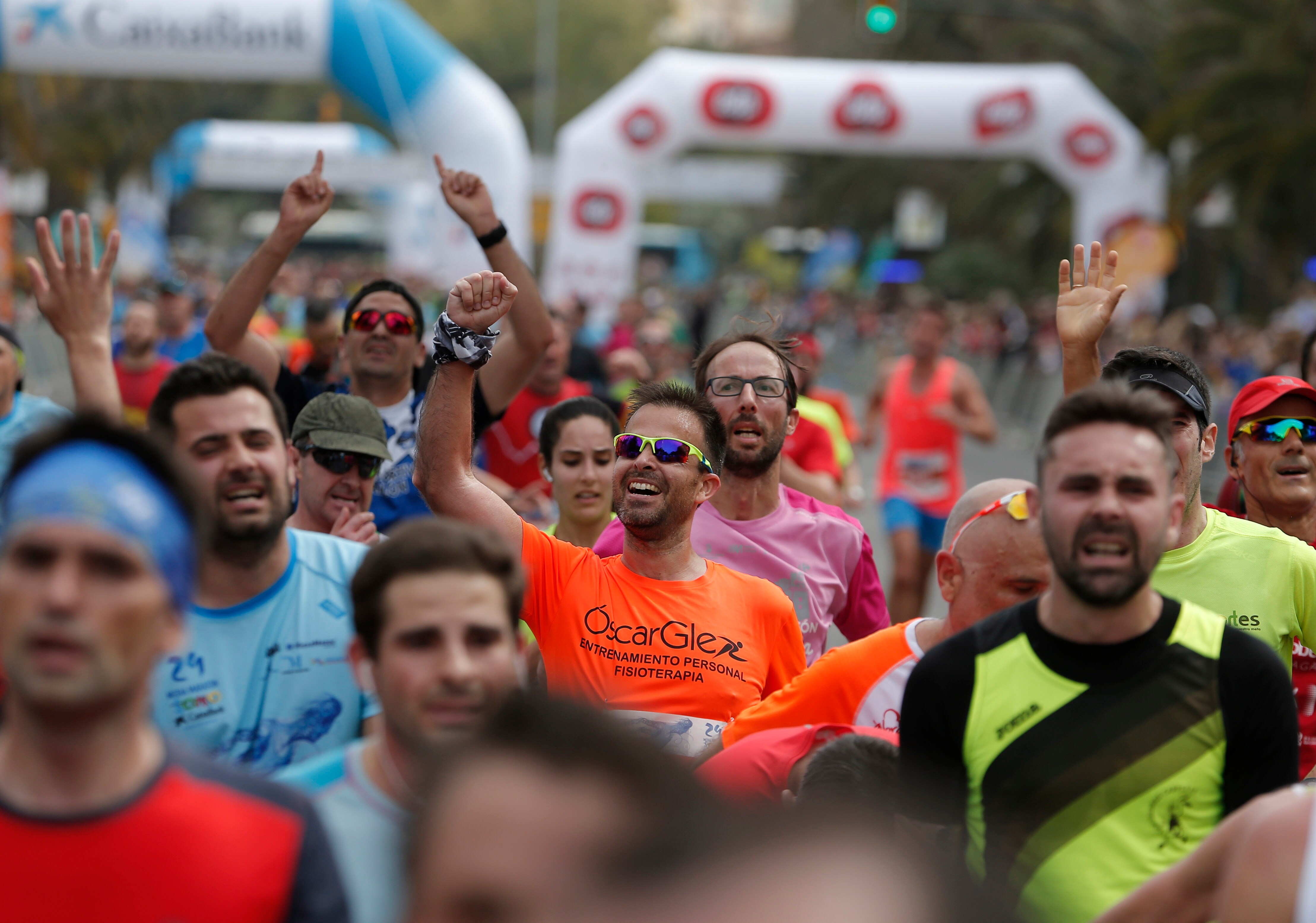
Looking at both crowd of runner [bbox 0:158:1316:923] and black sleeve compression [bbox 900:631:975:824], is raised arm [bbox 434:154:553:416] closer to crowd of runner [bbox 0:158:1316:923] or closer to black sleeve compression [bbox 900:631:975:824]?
crowd of runner [bbox 0:158:1316:923]

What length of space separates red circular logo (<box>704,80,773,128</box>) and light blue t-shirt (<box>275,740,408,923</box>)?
1794cm

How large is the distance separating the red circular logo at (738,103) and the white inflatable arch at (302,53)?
4.13m

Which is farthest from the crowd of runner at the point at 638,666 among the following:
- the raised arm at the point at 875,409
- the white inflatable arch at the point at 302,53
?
the white inflatable arch at the point at 302,53

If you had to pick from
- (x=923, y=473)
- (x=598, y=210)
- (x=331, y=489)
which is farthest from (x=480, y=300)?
(x=598, y=210)

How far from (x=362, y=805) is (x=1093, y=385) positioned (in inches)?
60.8

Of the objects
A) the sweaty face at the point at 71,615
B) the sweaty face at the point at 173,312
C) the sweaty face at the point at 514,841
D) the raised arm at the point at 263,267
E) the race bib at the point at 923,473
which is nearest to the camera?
the sweaty face at the point at 514,841

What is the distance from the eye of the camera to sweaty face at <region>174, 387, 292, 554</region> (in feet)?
10.0

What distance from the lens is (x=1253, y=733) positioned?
2605mm

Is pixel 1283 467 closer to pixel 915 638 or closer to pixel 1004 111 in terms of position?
pixel 915 638

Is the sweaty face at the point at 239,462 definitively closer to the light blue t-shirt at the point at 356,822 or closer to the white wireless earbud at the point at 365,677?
the white wireless earbud at the point at 365,677

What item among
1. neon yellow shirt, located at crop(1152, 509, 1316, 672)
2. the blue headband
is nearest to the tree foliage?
neon yellow shirt, located at crop(1152, 509, 1316, 672)

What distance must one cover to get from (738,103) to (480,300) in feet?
54.0

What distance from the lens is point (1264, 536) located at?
3662 millimetres

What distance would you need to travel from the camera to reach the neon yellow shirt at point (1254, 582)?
3547mm
